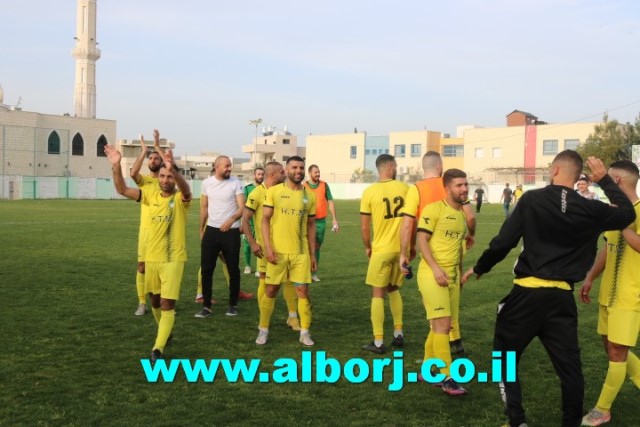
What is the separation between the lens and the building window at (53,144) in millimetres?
74281

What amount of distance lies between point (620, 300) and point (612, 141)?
2587 inches

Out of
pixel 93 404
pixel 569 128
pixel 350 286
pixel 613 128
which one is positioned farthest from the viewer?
pixel 569 128

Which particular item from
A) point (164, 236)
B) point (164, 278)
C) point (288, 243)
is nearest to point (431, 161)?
point (288, 243)

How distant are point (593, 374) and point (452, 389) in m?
1.70

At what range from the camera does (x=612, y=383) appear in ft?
16.9

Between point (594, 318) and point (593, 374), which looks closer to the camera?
point (593, 374)

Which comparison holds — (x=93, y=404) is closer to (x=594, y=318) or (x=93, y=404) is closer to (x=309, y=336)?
(x=309, y=336)

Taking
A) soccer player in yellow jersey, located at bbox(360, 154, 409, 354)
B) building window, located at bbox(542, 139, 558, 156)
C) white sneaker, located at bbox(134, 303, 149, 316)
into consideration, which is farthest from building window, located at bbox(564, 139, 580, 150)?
soccer player in yellow jersey, located at bbox(360, 154, 409, 354)

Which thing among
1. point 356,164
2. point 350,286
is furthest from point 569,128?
point 350,286

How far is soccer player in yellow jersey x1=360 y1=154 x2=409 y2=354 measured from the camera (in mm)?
7219

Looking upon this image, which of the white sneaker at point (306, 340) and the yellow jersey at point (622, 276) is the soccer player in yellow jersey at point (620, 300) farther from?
the white sneaker at point (306, 340)

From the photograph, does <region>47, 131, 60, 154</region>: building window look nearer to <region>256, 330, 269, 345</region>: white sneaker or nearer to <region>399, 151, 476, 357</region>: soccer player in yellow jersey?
<region>256, 330, 269, 345</region>: white sneaker

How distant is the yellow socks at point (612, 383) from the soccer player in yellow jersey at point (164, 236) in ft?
13.3

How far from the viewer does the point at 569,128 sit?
260 feet
